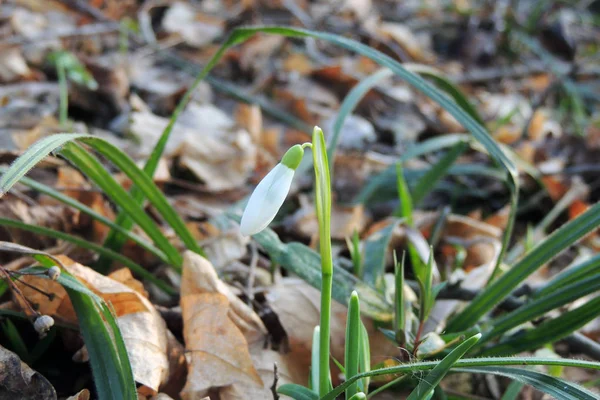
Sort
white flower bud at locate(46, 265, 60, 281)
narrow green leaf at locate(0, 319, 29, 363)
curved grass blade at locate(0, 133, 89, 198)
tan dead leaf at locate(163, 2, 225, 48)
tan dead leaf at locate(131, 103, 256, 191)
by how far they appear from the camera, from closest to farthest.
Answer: curved grass blade at locate(0, 133, 89, 198) < white flower bud at locate(46, 265, 60, 281) < narrow green leaf at locate(0, 319, 29, 363) < tan dead leaf at locate(131, 103, 256, 191) < tan dead leaf at locate(163, 2, 225, 48)

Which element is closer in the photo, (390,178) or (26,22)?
(390,178)

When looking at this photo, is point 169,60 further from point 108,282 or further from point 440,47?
point 440,47

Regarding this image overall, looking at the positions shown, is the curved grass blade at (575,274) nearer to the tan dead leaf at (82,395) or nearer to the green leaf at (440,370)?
the green leaf at (440,370)

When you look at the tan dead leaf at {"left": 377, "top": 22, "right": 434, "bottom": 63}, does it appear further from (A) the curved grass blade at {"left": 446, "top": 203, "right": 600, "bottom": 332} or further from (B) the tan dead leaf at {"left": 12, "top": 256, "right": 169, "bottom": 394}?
(B) the tan dead leaf at {"left": 12, "top": 256, "right": 169, "bottom": 394}

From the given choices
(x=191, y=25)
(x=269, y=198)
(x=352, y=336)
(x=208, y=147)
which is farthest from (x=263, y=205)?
(x=191, y=25)

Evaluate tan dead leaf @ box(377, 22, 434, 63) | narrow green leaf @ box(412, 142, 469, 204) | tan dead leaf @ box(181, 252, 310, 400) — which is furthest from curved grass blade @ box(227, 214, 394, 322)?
tan dead leaf @ box(377, 22, 434, 63)

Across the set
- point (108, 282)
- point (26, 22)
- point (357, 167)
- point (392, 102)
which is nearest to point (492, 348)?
Answer: point (108, 282)
